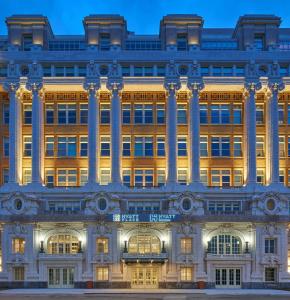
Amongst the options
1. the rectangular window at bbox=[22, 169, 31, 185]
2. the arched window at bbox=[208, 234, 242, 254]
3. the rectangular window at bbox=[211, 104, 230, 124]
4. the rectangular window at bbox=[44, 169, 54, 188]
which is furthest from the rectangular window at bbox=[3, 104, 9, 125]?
the arched window at bbox=[208, 234, 242, 254]

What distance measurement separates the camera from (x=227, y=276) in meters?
85.5

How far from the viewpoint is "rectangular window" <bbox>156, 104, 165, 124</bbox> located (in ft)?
305

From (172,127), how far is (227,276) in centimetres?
2157

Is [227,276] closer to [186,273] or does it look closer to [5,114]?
[186,273]

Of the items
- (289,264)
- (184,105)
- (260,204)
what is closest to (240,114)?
(184,105)

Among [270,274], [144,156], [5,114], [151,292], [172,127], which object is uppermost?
[5,114]

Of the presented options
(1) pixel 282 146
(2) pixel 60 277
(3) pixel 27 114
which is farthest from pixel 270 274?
(3) pixel 27 114

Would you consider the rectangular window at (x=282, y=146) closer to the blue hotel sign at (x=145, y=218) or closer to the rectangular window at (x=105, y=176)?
the blue hotel sign at (x=145, y=218)

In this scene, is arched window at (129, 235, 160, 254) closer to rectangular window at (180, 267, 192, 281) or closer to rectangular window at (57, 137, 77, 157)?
rectangular window at (180, 267, 192, 281)

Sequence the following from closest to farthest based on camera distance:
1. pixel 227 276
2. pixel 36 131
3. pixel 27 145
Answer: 1. pixel 227 276
2. pixel 36 131
3. pixel 27 145

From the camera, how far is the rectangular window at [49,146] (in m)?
92.5

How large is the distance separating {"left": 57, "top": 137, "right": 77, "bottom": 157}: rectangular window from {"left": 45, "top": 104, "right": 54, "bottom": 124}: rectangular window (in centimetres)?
288

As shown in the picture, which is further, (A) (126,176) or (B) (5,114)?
(B) (5,114)

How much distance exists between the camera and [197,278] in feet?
278
